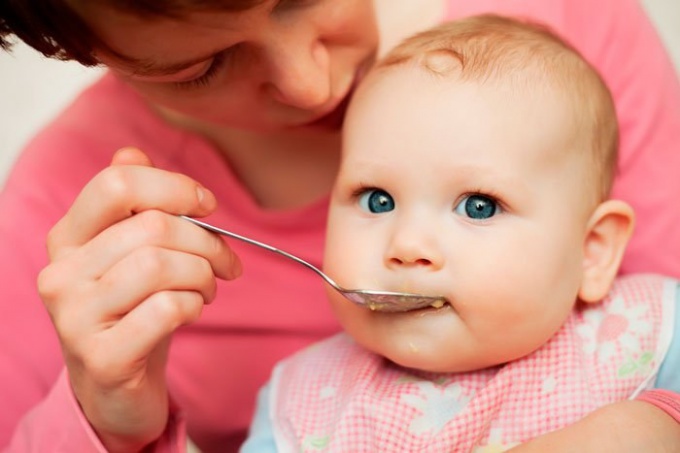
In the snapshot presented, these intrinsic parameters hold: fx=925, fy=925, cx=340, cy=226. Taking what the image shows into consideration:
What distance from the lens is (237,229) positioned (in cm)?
109

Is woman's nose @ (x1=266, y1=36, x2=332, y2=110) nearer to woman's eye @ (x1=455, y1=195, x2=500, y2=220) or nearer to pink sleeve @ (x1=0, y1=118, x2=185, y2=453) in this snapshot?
woman's eye @ (x1=455, y1=195, x2=500, y2=220)

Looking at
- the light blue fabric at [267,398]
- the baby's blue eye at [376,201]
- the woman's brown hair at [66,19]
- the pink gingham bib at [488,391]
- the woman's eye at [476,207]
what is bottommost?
the light blue fabric at [267,398]

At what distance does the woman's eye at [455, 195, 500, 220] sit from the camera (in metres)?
0.81

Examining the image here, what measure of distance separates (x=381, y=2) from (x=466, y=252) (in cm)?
42

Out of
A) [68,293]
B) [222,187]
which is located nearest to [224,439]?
[222,187]

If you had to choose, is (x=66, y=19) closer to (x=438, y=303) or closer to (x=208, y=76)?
(x=208, y=76)

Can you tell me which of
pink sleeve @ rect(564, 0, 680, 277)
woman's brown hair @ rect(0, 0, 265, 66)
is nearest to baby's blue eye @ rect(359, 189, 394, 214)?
woman's brown hair @ rect(0, 0, 265, 66)

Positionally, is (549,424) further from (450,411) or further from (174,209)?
(174,209)

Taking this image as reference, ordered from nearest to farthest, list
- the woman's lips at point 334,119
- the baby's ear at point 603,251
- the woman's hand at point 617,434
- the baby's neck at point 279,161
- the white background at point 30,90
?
the woman's hand at point 617,434 → the baby's ear at point 603,251 → the woman's lips at point 334,119 → the baby's neck at point 279,161 → the white background at point 30,90

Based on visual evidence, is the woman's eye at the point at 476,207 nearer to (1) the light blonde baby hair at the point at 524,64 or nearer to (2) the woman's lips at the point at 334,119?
(1) the light blonde baby hair at the point at 524,64

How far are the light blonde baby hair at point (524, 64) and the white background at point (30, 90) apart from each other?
1159 mm

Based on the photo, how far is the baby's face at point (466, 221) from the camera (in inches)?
31.2

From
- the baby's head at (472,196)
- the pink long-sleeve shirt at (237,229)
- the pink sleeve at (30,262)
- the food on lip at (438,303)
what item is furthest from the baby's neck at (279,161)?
the food on lip at (438,303)

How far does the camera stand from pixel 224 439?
113cm
